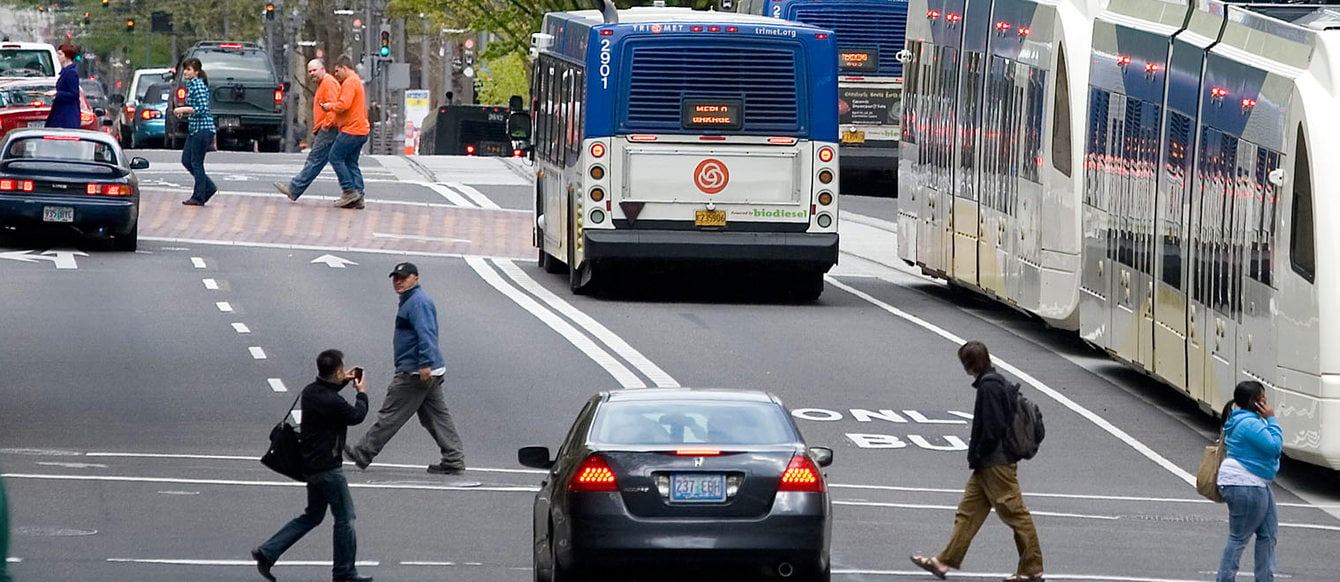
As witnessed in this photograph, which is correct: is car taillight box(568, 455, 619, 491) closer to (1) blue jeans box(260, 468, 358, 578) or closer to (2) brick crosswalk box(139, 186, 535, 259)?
(1) blue jeans box(260, 468, 358, 578)

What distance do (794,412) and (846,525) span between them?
14.8 ft

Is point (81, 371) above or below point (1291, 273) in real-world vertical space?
below

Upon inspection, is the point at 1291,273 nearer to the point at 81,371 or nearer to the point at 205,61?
the point at 81,371

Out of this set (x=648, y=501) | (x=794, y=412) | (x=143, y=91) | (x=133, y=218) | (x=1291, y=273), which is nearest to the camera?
(x=648, y=501)

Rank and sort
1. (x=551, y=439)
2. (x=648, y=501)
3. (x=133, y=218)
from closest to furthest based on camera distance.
Answer: 1. (x=648, y=501)
2. (x=551, y=439)
3. (x=133, y=218)

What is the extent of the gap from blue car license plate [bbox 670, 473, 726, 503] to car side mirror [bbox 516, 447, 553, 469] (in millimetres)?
1362

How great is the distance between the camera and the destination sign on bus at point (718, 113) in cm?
2661

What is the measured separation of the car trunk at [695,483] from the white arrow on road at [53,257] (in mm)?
18137

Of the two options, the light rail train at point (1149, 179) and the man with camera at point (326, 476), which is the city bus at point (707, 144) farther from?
the man with camera at point (326, 476)

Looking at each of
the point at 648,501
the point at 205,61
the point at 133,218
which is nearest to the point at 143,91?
the point at 205,61

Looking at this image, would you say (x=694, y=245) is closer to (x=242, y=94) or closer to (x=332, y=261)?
(x=332, y=261)

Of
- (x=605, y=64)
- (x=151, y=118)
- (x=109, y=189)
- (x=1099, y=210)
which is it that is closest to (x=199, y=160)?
(x=109, y=189)

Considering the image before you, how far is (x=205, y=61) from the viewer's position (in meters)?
56.7

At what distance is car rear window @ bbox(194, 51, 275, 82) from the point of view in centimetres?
5612
